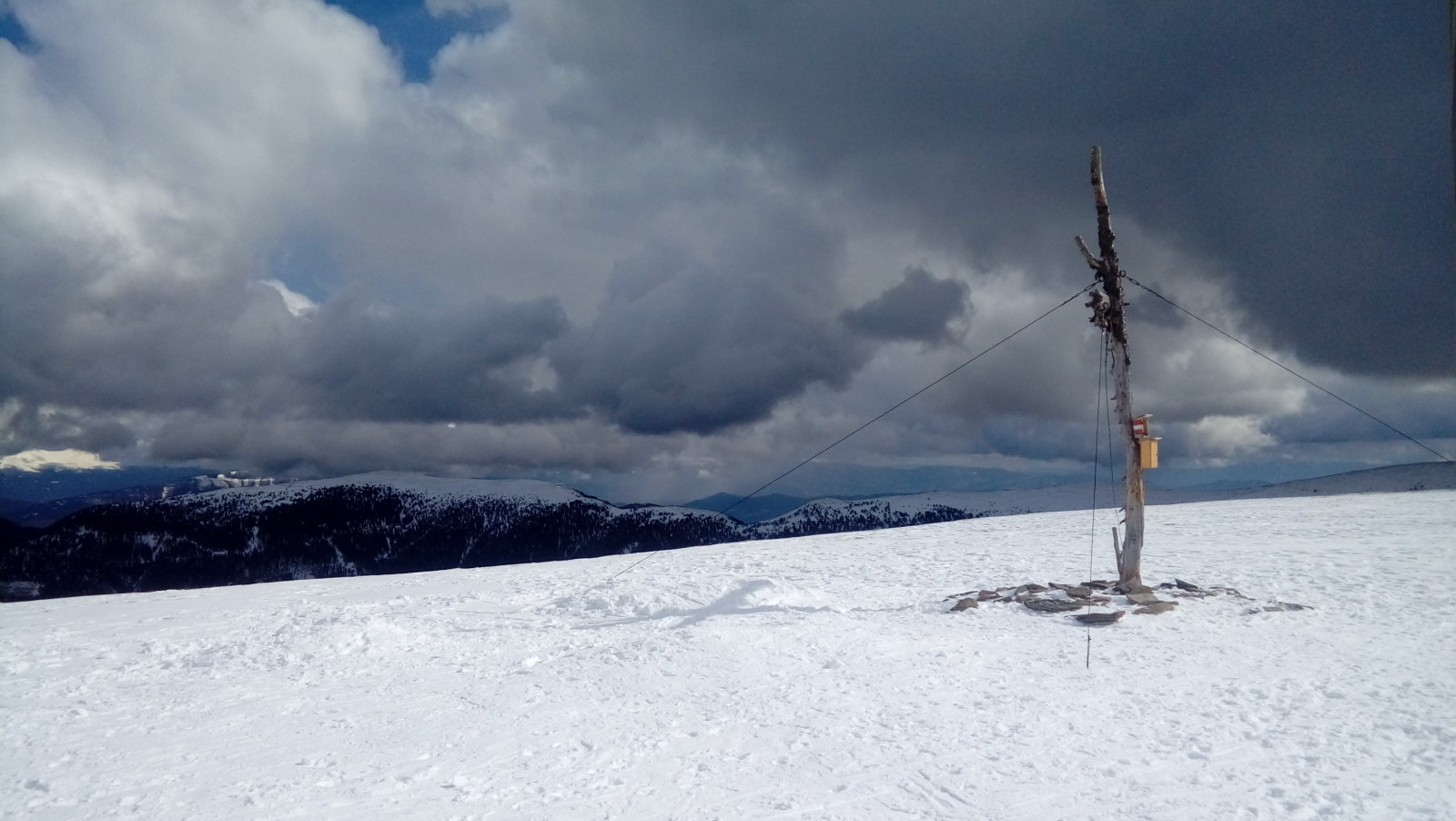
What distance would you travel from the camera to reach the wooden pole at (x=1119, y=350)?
16.5 m

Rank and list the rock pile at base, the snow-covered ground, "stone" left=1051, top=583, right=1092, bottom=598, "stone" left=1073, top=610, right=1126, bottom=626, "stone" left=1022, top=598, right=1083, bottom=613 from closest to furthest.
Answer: the snow-covered ground
"stone" left=1073, top=610, right=1126, bottom=626
the rock pile at base
"stone" left=1022, top=598, right=1083, bottom=613
"stone" left=1051, top=583, right=1092, bottom=598

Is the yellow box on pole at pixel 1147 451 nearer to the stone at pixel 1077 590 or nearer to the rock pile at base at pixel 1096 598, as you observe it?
the rock pile at base at pixel 1096 598

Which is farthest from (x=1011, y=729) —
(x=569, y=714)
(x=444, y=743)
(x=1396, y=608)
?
(x=1396, y=608)

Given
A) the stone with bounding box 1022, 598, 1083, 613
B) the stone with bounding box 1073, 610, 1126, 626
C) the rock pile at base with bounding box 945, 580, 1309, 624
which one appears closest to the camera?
the stone with bounding box 1073, 610, 1126, 626

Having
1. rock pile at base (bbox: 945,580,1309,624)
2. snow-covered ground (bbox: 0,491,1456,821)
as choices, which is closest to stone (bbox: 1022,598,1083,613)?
rock pile at base (bbox: 945,580,1309,624)

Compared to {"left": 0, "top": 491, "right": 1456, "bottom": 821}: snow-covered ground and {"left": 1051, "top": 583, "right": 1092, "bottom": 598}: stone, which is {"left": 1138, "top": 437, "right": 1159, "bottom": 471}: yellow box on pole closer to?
{"left": 1051, "top": 583, "right": 1092, "bottom": 598}: stone

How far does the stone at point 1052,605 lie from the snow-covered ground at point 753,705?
0.31 metres

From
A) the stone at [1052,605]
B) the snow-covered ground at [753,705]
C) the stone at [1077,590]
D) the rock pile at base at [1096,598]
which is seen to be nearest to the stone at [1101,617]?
the rock pile at base at [1096,598]

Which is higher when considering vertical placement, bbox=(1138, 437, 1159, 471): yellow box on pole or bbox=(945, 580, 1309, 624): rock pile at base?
bbox=(1138, 437, 1159, 471): yellow box on pole

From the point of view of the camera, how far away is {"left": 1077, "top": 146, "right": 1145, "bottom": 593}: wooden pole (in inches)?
650

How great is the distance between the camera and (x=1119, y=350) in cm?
1673

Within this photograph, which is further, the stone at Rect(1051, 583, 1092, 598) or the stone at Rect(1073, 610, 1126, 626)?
the stone at Rect(1051, 583, 1092, 598)

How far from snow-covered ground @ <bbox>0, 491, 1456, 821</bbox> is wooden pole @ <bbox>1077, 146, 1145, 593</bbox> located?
2.00 m

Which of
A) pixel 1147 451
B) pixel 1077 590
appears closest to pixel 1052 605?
pixel 1077 590
